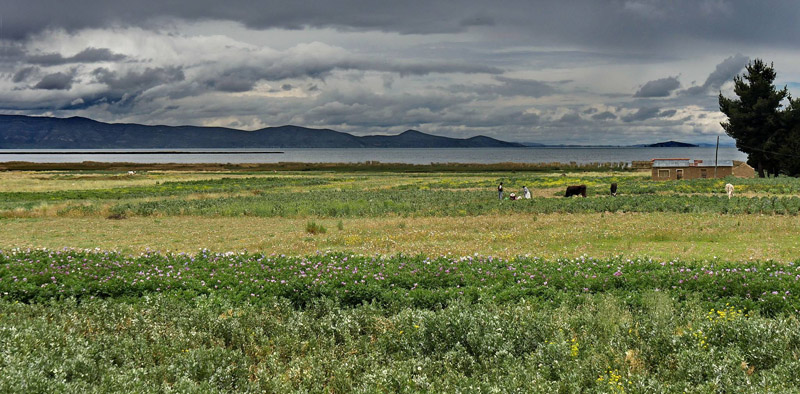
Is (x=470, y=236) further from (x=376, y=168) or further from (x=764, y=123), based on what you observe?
(x=376, y=168)

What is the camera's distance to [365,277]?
13.0m

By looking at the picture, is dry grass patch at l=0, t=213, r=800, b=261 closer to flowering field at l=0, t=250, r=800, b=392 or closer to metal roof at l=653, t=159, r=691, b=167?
flowering field at l=0, t=250, r=800, b=392

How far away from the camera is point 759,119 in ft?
277

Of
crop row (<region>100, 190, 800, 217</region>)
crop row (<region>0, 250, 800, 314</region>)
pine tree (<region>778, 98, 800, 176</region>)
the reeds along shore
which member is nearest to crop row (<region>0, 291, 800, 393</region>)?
crop row (<region>0, 250, 800, 314</region>)

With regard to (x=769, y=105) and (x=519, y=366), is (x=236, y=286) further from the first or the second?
(x=769, y=105)

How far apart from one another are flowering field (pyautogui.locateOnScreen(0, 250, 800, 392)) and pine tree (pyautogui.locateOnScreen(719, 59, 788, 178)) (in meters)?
83.6

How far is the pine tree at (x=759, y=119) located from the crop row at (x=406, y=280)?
83.0 meters

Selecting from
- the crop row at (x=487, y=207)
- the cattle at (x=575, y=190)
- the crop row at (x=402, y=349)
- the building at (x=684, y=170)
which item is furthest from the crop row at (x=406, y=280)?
the building at (x=684, y=170)

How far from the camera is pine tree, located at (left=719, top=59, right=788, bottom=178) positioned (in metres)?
81.8

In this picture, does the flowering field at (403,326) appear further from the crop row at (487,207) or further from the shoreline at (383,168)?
the shoreline at (383,168)

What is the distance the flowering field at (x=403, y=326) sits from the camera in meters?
7.97

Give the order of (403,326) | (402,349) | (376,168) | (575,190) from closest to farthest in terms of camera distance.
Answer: (402,349)
(403,326)
(575,190)
(376,168)

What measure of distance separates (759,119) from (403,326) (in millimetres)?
94281

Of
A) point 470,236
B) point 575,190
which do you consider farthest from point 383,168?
point 470,236
